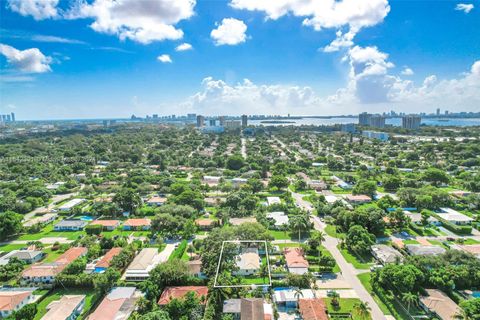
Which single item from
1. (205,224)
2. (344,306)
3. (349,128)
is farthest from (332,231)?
(349,128)

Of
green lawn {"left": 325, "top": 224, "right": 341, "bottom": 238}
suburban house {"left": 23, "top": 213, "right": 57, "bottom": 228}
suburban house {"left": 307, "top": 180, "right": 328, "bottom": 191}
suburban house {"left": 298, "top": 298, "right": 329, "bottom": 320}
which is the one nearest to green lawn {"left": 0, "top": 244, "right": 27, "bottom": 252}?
suburban house {"left": 23, "top": 213, "right": 57, "bottom": 228}

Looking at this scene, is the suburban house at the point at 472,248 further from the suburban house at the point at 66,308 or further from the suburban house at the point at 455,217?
the suburban house at the point at 66,308

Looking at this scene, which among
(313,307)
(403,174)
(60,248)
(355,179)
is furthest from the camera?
(403,174)

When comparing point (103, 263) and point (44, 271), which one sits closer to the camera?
point (44, 271)

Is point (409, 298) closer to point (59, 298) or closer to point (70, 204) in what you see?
point (59, 298)

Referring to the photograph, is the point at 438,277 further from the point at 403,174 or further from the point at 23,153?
the point at 23,153

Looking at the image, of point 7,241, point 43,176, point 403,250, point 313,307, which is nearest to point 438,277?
point 403,250

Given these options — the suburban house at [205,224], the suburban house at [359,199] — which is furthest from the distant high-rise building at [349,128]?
the suburban house at [205,224]

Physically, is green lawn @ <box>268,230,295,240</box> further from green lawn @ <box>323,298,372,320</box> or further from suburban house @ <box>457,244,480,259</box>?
suburban house @ <box>457,244,480,259</box>
